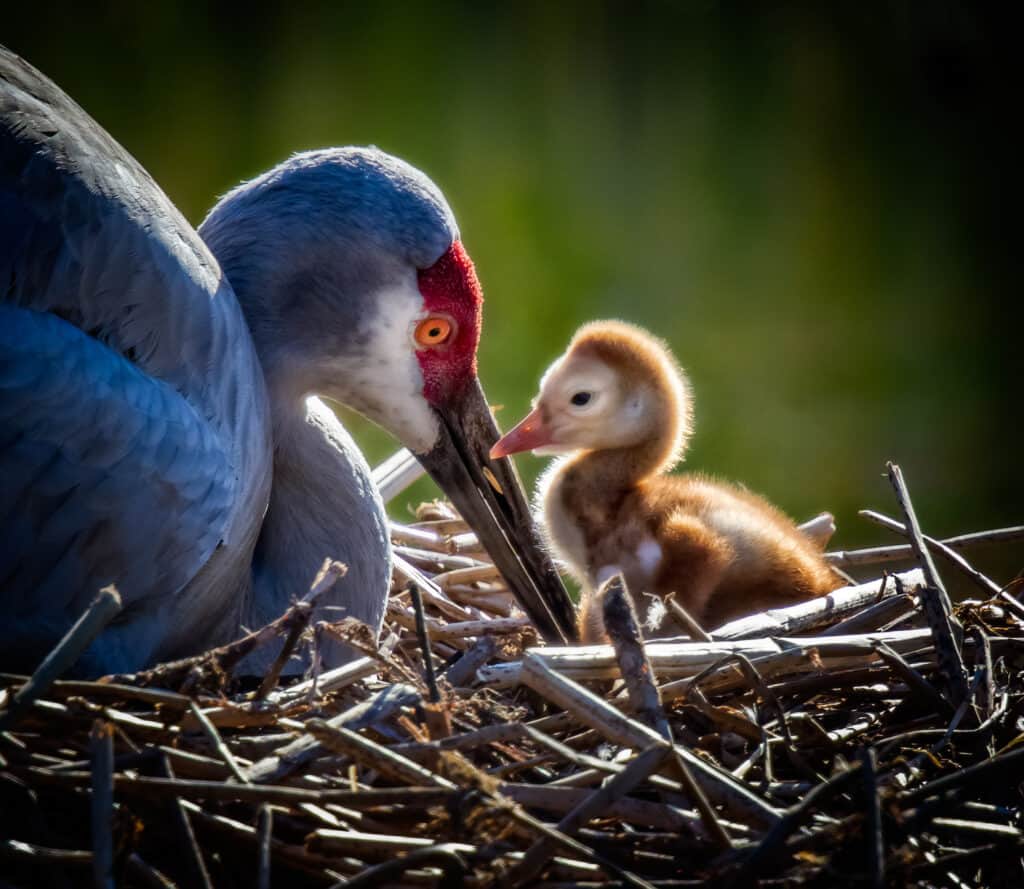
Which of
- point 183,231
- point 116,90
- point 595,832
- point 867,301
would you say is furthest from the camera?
point 867,301

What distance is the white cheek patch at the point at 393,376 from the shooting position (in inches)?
78.7

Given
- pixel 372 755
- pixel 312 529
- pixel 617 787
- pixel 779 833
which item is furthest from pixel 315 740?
pixel 312 529

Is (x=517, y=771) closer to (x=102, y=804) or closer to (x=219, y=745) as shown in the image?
(x=219, y=745)

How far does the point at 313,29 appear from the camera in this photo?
5.27 meters

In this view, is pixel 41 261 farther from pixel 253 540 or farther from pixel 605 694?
pixel 605 694

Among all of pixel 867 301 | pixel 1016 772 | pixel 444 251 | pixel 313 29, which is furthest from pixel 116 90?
pixel 1016 772

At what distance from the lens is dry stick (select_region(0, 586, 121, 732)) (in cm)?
125

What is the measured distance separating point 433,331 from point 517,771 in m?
0.77

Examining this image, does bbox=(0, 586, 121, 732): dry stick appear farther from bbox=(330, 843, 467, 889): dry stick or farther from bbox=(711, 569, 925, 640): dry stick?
bbox=(711, 569, 925, 640): dry stick

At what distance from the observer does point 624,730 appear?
1393 millimetres

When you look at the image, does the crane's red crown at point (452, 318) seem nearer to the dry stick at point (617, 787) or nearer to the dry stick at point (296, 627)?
the dry stick at point (296, 627)

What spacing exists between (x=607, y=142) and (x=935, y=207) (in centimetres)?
144

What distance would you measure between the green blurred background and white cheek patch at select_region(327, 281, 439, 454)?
2798 mm

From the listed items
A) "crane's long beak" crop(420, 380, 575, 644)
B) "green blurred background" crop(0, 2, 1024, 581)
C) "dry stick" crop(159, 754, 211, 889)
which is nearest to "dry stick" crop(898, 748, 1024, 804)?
"dry stick" crop(159, 754, 211, 889)
